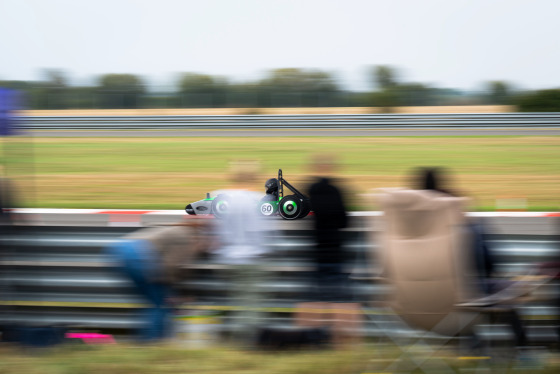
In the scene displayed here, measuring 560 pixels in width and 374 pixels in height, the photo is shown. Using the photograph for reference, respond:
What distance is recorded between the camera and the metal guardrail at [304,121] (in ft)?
42.9

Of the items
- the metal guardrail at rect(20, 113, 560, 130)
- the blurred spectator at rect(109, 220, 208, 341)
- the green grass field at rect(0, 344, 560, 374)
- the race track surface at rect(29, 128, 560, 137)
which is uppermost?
the metal guardrail at rect(20, 113, 560, 130)

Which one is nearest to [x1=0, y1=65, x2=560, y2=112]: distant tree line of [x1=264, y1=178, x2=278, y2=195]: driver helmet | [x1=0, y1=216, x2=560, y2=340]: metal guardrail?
[x1=264, y1=178, x2=278, y2=195]: driver helmet

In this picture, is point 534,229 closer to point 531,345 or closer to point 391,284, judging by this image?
point 531,345

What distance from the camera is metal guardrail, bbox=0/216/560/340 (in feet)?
15.0

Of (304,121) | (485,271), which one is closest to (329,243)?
(485,271)

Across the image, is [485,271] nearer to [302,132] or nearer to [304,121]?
[302,132]

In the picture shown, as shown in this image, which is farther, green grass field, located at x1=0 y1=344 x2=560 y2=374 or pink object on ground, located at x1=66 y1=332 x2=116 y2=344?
pink object on ground, located at x1=66 y1=332 x2=116 y2=344

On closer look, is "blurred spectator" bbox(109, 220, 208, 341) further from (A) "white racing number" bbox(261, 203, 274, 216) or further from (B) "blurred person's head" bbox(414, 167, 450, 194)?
(B) "blurred person's head" bbox(414, 167, 450, 194)

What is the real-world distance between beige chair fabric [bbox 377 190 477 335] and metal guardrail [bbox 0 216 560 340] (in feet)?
2.57

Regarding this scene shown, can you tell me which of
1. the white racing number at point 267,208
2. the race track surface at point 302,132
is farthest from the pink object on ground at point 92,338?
the race track surface at point 302,132

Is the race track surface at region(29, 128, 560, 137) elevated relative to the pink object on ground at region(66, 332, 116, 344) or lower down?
elevated

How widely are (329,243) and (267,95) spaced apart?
371 inches

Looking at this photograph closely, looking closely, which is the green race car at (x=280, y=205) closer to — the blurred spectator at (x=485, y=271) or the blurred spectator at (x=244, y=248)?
the blurred spectator at (x=244, y=248)

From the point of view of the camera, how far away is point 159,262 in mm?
4379
